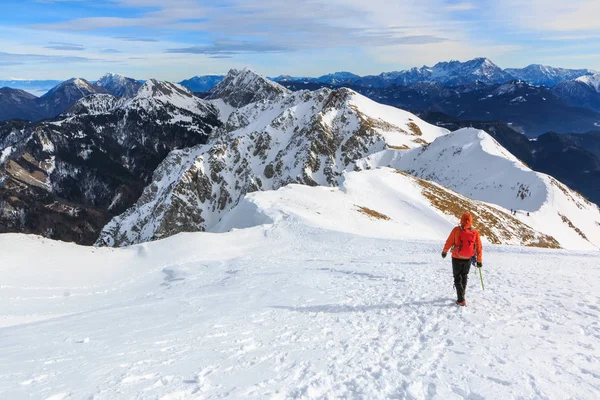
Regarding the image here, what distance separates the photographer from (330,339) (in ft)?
35.1

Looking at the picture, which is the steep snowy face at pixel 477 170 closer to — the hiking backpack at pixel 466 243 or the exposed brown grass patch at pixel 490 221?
the exposed brown grass patch at pixel 490 221

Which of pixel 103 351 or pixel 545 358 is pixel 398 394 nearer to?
pixel 545 358

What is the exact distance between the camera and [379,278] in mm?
17734

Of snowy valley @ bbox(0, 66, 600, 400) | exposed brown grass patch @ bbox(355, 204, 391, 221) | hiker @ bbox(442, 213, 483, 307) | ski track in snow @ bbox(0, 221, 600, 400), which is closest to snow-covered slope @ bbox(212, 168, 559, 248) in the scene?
exposed brown grass patch @ bbox(355, 204, 391, 221)

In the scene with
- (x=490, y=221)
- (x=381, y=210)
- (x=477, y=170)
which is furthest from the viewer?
(x=477, y=170)

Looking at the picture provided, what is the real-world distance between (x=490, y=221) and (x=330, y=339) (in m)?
63.0

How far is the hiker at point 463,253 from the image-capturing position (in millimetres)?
13109

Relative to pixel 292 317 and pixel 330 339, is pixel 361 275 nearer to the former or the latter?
pixel 292 317

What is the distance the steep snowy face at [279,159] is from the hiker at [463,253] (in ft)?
443

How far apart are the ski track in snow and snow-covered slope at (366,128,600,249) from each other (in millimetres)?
69555

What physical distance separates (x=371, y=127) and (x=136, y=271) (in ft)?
481

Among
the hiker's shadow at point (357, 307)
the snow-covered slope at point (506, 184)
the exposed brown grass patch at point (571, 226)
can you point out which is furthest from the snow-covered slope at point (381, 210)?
the hiker's shadow at point (357, 307)

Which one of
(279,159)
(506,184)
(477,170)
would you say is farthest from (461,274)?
(279,159)

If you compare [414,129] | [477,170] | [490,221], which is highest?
[414,129]
